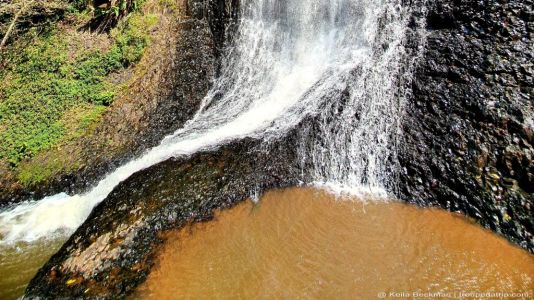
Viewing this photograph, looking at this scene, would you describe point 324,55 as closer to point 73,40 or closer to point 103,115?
point 103,115

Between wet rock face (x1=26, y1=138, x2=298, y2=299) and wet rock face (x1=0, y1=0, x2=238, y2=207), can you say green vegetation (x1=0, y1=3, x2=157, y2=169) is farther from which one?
wet rock face (x1=26, y1=138, x2=298, y2=299)

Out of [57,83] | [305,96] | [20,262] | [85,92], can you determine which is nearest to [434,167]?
[305,96]

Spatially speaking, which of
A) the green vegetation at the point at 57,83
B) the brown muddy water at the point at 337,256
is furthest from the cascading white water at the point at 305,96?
the green vegetation at the point at 57,83

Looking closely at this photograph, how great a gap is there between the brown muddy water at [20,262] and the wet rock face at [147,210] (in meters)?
0.32

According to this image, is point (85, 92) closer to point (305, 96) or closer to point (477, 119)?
point (305, 96)

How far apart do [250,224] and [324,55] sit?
5192 millimetres

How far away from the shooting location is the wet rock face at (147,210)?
4.83 metres

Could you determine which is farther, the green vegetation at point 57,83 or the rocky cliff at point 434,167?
the green vegetation at point 57,83

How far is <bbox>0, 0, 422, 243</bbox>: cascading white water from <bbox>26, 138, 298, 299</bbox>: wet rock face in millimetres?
561

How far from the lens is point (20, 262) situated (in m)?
5.55

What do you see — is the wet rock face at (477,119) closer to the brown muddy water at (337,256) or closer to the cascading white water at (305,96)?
the brown muddy water at (337,256)

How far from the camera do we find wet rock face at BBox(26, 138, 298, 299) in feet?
15.8

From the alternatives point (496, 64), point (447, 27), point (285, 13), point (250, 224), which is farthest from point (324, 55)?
point (250, 224)

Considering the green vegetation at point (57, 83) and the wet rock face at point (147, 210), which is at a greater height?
the green vegetation at point (57, 83)
